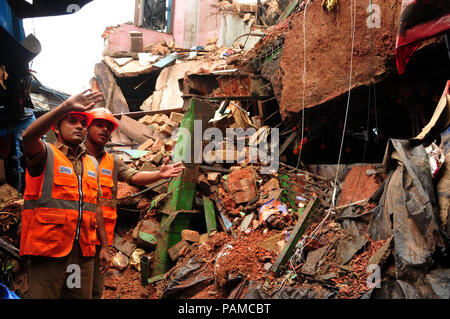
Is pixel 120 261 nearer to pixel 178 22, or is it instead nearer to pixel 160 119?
pixel 160 119

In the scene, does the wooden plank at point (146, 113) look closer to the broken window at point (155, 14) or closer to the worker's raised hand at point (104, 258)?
the broken window at point (155, 14)

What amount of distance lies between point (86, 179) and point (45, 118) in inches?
26.9

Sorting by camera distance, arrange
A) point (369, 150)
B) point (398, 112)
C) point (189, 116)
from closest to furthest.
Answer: point (189, 116)
point (398, 112)
point (369, 150)

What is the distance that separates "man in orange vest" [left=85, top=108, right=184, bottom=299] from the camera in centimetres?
289

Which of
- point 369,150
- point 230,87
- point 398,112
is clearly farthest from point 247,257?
point 369,150

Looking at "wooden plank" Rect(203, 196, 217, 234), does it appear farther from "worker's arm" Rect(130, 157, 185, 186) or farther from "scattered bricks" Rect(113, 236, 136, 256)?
"worker's arm" Rect(130, 157, 185, 186)

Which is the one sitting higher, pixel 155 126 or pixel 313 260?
pixel 155 126

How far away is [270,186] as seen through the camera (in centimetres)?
527

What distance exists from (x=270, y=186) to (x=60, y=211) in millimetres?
3534

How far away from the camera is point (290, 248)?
3555 mm

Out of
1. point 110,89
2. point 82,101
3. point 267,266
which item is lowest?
point 267,266

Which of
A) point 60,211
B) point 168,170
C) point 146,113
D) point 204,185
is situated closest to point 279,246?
point 168,170

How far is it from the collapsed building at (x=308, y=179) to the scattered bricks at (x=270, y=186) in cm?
2

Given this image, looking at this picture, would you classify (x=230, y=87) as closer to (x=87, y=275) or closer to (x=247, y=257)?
(x=247, y=257)
